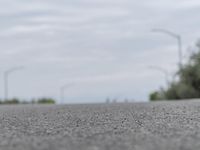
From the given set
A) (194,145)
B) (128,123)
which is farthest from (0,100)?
(194,145)

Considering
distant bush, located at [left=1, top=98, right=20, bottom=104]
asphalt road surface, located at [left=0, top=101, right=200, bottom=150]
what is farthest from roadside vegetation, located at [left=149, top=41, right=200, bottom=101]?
asphalt road surface, located at [left=0, top=101, right=200, bottom=150]

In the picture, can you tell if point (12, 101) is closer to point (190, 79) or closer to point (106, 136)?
point (190, 79)

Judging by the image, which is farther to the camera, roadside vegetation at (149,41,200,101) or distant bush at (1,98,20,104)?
distant bush at (1,98,20,104)

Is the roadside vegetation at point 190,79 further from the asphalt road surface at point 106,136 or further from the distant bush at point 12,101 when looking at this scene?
the asphalt road surface at point 106,136

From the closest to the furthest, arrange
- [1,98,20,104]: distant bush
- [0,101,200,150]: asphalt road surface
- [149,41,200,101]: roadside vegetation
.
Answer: [0,101,200,150]: asphalt road surface
[149,41,200,101]: roadside vegetation
[1,98,20,104]: distant bush

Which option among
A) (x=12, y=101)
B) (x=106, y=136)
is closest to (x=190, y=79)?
(x=12, y=101)

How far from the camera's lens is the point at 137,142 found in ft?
28.6

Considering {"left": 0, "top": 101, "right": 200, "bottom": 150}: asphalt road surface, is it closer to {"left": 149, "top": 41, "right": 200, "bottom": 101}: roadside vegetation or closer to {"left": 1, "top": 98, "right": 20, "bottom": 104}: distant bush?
{"left": 149, "top": 41, "right": 200, "bottom": 101}: roadside vegetation

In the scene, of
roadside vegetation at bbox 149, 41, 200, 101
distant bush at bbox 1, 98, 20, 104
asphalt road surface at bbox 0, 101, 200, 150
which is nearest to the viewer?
asphalt road surface at bbox 0, 101, 200, 150

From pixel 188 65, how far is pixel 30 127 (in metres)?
43.4

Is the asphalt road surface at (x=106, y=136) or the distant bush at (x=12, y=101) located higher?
the distant bush at (x=12, y=101)

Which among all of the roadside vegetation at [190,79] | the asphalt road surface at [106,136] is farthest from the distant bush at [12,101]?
the asphalt road surface at [106,136]

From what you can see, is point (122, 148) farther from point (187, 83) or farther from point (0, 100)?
point (0, 100)

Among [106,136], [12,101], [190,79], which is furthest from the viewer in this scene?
[12,101]
